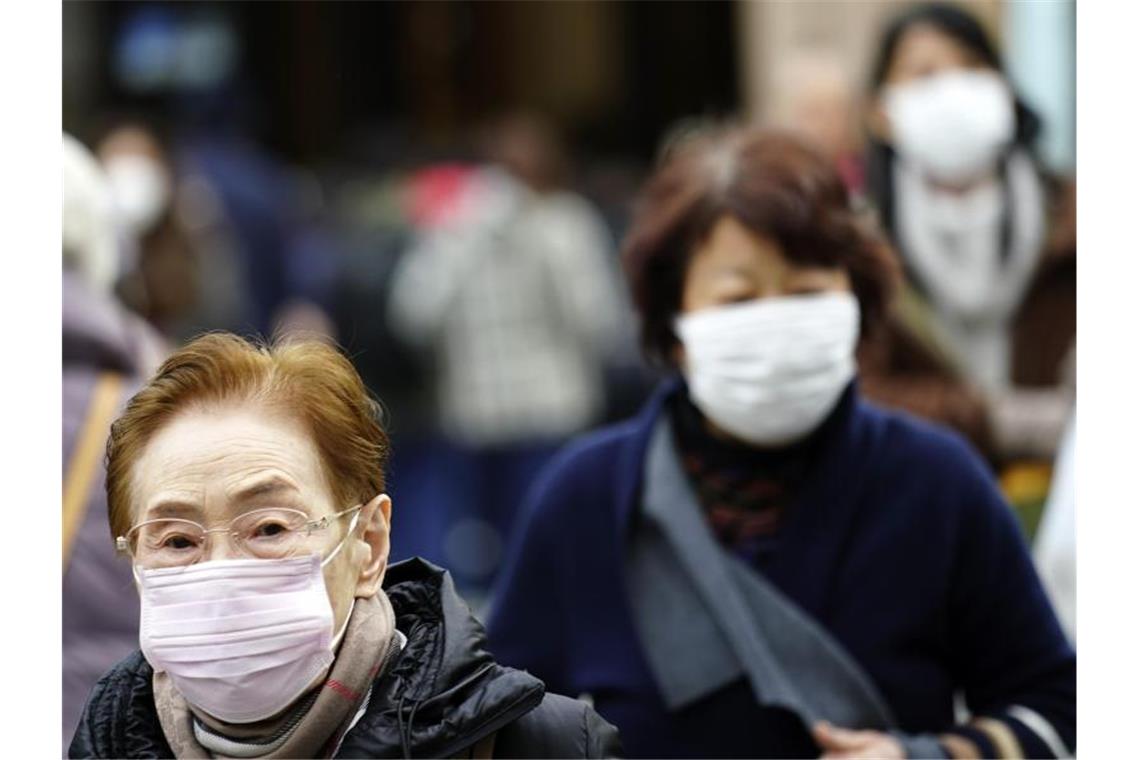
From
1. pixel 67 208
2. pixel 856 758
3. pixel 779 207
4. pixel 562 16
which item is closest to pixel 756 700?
pixel 856 758

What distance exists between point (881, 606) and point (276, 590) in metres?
1.30

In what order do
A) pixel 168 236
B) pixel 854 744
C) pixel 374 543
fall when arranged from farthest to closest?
pixel 168 236 < pixel 854 744 < pixel 374 543

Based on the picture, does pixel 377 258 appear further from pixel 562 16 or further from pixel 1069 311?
pixel 562 16

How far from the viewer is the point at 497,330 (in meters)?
10.4

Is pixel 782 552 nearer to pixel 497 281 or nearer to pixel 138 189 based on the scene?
pixel 138 189

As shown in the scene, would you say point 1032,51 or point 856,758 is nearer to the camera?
point 856,758

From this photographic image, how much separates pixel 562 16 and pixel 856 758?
562 inches

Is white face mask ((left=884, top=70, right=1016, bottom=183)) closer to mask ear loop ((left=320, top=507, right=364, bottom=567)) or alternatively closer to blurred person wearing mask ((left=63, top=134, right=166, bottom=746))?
blurred person wearing mask ((left=63, top=134, right=166, bottom=746))

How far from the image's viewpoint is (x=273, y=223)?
36.8 ft

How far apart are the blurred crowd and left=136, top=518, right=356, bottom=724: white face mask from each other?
284mm

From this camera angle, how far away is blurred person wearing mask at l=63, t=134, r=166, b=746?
3846mm

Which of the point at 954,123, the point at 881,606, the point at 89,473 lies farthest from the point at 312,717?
the point at 954,123

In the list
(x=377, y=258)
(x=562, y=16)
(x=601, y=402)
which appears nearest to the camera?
(x=377, y=258)

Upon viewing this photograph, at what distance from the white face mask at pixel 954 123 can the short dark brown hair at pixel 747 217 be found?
6.95 feet
